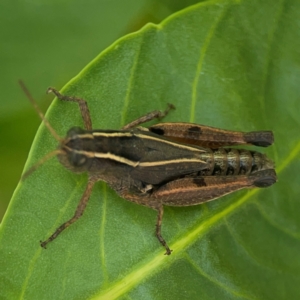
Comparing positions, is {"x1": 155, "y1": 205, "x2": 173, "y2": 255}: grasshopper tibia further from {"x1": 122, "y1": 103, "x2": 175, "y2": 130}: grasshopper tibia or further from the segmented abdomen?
{"x1": 122, "y1": 103, "x2": 175, "y2": 130}: grasshopper tibia

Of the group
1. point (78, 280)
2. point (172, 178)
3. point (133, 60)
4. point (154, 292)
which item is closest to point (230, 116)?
point (172, 178)

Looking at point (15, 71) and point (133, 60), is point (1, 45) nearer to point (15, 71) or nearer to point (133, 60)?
point (15, 71)

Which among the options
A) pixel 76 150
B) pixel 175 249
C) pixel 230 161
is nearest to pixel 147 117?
pixel 76 150

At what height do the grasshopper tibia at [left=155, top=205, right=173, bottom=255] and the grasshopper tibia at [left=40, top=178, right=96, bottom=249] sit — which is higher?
the grasshopper tibia at [left=40, top=178, right=96, bottom=249]

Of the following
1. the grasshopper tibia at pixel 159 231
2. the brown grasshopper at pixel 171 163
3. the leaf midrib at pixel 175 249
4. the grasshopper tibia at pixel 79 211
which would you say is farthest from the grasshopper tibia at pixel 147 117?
the leaf midrib at pixel 175 249

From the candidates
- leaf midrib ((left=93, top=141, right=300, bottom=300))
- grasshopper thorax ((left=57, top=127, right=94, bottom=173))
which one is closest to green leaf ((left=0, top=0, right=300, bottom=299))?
leaf midrib ((left=93, top=141, right=300, bottom=300))

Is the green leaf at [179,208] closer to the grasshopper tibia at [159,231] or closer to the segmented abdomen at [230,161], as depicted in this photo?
the grasshopper tibia at [159,231]
